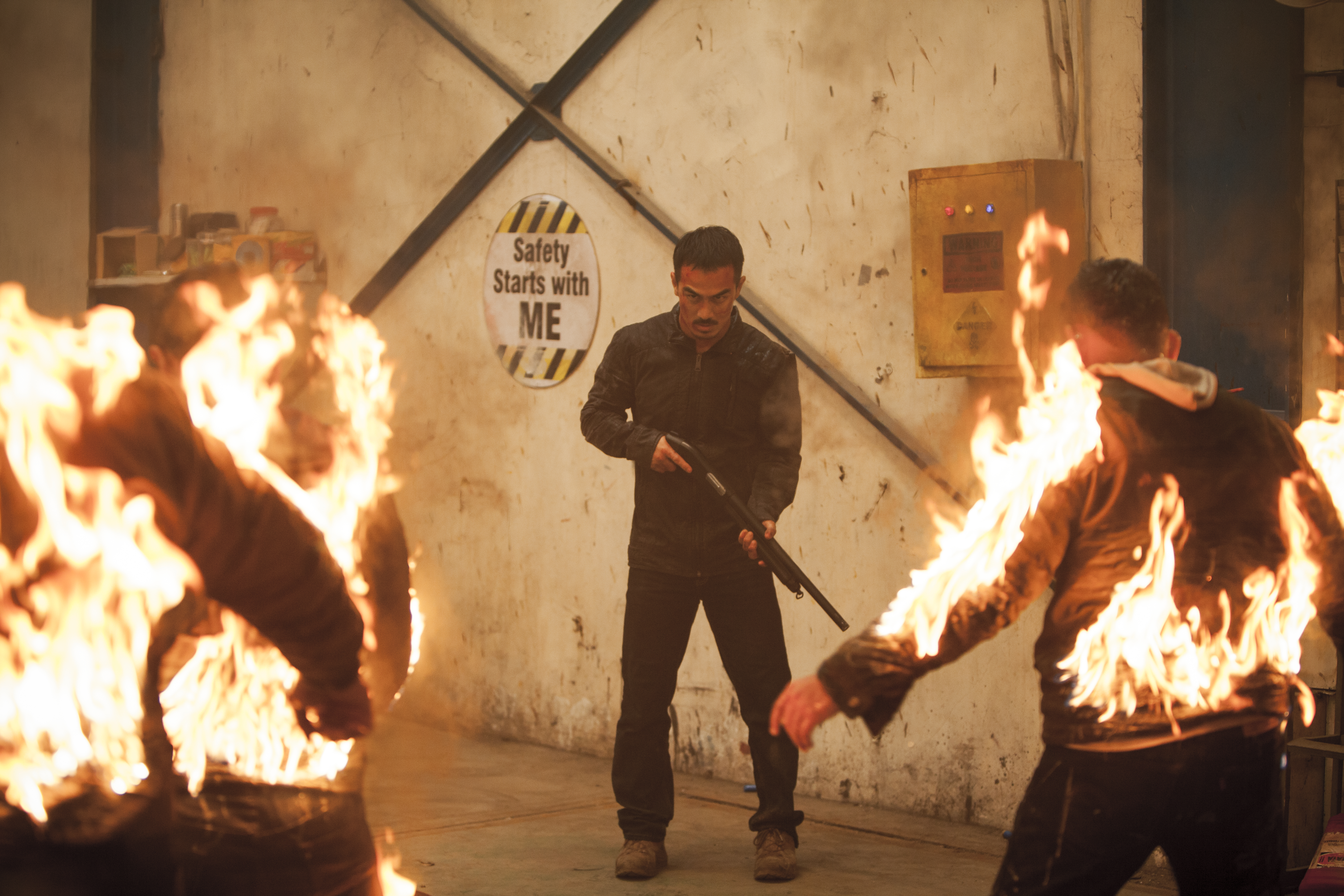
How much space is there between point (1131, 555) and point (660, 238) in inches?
156

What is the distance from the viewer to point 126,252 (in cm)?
895

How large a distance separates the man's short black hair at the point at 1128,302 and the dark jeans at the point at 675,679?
215 centimetres

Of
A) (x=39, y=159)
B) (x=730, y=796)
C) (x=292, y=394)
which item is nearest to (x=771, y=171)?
(x=730, y=796)

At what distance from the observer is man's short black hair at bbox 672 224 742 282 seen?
4.74 metres

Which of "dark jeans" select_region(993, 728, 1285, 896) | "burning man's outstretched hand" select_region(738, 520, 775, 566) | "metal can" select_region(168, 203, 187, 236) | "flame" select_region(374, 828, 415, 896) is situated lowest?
"flame" select_region(374, 828, 415, 896)

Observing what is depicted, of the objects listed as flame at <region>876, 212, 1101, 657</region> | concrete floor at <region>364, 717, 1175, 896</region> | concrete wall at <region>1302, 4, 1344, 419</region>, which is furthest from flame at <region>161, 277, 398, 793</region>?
concrete wall at <region>1302, 4, 1344, 419</region>

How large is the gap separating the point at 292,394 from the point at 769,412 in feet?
13.9

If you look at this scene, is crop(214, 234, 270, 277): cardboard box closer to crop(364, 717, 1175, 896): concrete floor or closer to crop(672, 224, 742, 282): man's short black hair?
crop(364, 717, 1175, 896): concrete floor

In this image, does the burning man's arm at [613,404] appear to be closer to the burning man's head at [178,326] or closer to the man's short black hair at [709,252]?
the man's short black hair at [709,252]

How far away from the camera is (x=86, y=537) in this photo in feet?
5.67

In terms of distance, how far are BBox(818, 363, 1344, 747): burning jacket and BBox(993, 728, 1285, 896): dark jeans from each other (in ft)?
0.17

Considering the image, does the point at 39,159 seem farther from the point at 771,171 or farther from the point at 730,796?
the point at 730,796

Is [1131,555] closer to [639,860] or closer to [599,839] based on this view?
[639,860]

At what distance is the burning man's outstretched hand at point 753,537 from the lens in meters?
4.65
